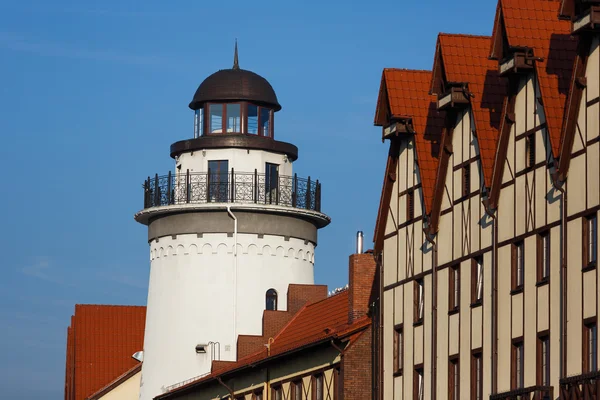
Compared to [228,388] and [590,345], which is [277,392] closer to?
[228,388]

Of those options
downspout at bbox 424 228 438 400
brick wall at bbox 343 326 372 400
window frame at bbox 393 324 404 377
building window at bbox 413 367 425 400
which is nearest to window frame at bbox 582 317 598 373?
downspout at bbox 424 228 438 400

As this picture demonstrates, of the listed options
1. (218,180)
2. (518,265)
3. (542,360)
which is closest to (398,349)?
(518,265)

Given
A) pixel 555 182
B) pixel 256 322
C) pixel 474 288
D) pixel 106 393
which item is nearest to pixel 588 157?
pixel 555 182

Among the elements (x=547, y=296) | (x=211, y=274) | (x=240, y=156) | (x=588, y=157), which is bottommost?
(x=547, y=296)

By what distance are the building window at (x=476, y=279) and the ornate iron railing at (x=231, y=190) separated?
3261 cm

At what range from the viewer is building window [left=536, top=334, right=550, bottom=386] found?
53.7 metres

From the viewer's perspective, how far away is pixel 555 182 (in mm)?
53938

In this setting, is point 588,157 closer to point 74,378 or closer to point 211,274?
point 211,274

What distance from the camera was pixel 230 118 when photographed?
92.1 metres

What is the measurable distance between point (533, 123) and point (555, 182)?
109 inches

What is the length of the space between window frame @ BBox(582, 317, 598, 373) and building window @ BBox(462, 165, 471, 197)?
989 centimetres

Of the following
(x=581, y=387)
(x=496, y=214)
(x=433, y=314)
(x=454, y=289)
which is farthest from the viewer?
(x=433, y=314)

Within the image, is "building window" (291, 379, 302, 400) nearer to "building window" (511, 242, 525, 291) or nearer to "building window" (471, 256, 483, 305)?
"building window" (471, 256, 483, 305)

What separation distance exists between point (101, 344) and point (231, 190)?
79.9ft
